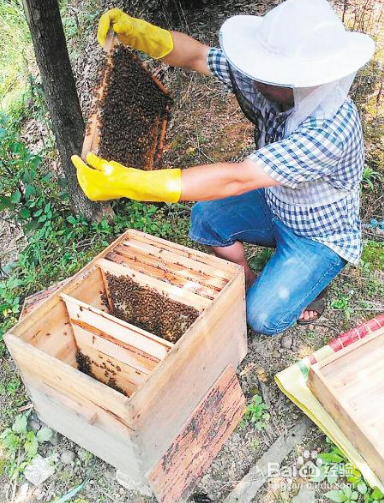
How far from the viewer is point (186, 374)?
2.08 m

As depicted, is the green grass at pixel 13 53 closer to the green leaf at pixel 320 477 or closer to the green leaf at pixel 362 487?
the green leaf at pixel 320 477

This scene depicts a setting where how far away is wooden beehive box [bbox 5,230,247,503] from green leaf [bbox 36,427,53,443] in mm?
95

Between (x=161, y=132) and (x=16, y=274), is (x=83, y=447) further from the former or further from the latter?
(x=161, y=132)

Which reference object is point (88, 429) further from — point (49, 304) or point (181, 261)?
point (181, 261)

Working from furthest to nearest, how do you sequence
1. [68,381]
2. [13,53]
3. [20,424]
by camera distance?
1. [13,53]
2. [20,424]
3. [68,381]

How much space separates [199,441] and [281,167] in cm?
135

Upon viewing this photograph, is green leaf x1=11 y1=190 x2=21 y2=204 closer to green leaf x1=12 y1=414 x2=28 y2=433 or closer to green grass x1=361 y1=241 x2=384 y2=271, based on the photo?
green leaf x1=12 y1=414 x2=28 y2=433

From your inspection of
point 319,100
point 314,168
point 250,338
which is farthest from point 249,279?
point 319,100

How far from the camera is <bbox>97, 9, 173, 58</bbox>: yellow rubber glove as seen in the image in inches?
102

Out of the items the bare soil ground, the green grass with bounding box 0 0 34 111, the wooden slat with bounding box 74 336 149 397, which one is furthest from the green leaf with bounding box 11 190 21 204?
the green grass with bounding box 0 0 34 111

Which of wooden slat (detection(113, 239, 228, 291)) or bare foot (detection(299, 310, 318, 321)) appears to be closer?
wooden slat (detection(113, 239, 228, 291))

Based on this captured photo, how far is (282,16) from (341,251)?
126 centimetres

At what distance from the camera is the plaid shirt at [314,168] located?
216cm

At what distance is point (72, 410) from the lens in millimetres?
2078
